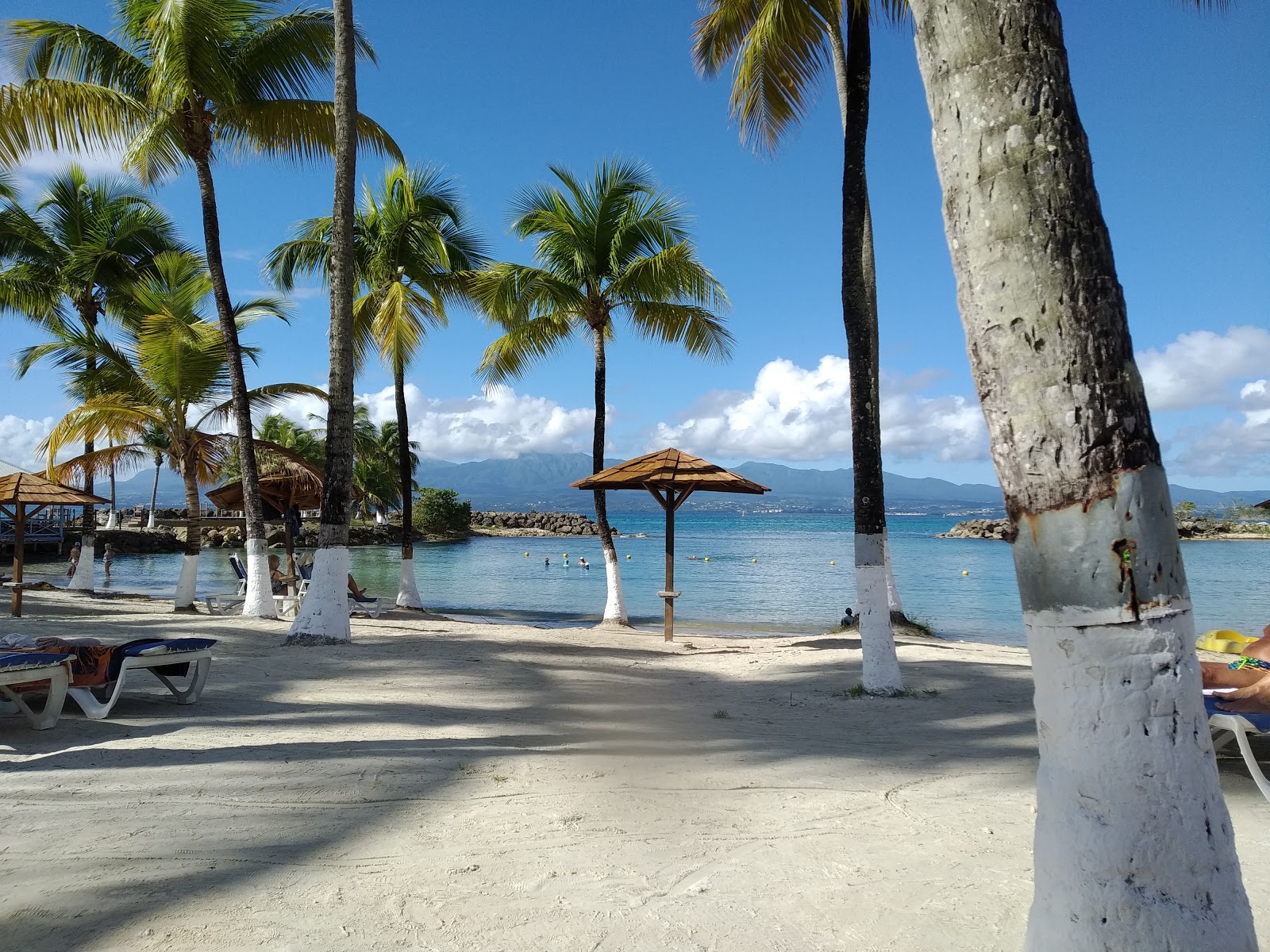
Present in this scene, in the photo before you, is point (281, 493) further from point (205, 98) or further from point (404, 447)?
point (205, 98)

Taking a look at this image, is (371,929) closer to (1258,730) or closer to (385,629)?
(1258,730)

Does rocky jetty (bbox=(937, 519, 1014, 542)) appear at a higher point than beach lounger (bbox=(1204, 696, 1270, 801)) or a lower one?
higher

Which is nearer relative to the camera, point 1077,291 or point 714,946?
point 1077,291

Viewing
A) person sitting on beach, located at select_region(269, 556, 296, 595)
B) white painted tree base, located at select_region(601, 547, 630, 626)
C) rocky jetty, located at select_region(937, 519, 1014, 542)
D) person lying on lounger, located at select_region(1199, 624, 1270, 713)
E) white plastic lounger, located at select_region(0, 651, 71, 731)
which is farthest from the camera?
rocky jetty, located at select_region(937, 519, 1014, 542)

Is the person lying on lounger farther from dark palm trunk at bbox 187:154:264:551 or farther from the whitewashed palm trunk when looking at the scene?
the whitewashed palm trunk

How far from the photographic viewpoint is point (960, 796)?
415cm

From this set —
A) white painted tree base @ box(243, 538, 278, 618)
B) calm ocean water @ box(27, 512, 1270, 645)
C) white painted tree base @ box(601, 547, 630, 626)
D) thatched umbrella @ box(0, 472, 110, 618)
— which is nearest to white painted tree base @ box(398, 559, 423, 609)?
calm ocean water @ box(27, 512, 1270, 645)

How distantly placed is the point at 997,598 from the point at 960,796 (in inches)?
887

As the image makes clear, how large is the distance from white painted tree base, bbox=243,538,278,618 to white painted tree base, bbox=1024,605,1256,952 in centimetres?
1226

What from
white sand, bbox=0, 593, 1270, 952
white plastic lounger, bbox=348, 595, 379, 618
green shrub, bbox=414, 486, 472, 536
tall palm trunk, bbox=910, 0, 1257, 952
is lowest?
white sand, bbox=0, 593, 1270, 952

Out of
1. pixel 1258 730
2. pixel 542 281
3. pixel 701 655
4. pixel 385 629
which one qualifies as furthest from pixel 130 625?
pixel 1258 730

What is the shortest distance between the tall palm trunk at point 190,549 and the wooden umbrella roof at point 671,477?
654 centimetres

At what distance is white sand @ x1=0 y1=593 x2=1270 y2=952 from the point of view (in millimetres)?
2752

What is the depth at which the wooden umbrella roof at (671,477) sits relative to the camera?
37.3 feet
